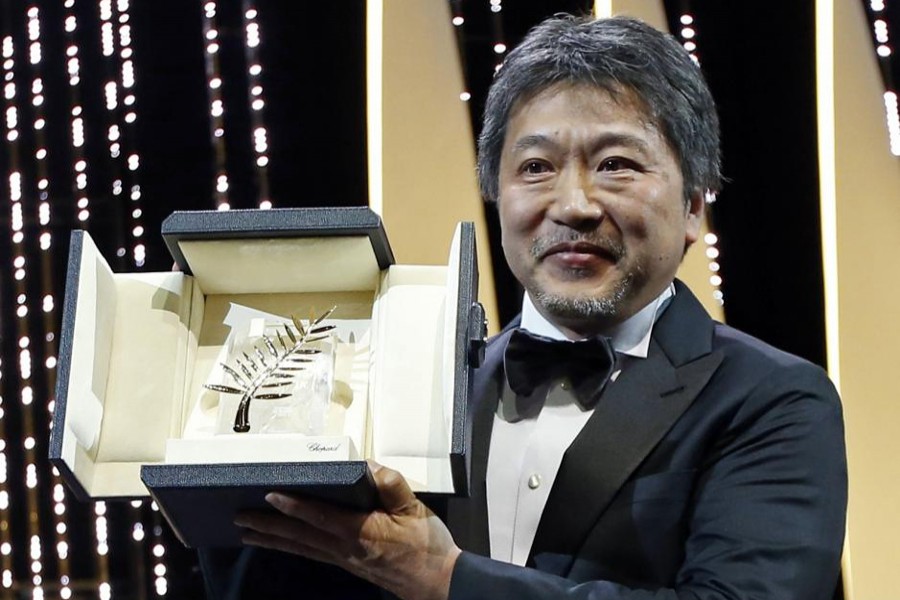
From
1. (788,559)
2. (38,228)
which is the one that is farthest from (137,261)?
(788,559)

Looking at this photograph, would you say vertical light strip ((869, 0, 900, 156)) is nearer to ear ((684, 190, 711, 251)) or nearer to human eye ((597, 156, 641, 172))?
ear ((684, 190, 711, 251))

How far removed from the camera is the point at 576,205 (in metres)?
1.33

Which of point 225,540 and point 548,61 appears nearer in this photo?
point 225,540

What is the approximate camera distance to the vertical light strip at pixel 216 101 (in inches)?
88.7

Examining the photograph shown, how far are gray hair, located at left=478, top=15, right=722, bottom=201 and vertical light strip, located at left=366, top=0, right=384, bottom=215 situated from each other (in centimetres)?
73

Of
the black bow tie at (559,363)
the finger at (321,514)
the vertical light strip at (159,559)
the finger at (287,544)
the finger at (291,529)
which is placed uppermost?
the black bow tie at (559,363)

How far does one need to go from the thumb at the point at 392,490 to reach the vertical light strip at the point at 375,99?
1133 mm

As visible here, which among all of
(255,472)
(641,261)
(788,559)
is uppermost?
(641,261)

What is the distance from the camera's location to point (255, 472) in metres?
1.04

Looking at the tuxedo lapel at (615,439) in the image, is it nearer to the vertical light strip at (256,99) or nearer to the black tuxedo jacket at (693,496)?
the black tuxedo jacket at (693,496)

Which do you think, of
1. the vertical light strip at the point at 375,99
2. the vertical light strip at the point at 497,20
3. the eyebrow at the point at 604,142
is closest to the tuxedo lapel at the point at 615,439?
the eyebrow at the point at 604,142

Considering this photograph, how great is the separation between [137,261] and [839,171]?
1.31m

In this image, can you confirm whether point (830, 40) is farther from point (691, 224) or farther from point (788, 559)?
point (788, 559)

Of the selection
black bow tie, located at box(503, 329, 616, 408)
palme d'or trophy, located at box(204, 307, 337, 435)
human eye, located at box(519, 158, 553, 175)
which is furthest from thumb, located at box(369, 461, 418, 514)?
human eye, located at box(519, 158, 553, 175)
